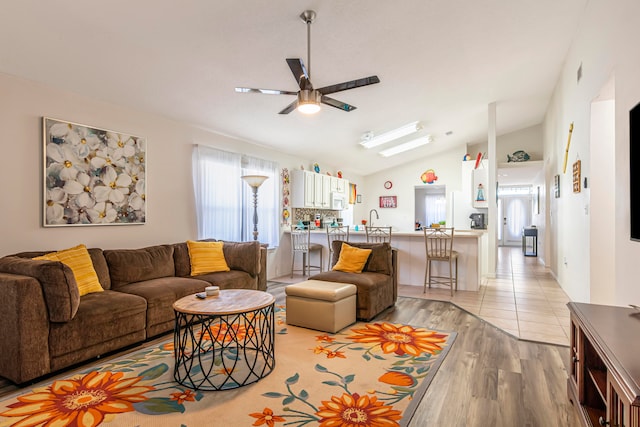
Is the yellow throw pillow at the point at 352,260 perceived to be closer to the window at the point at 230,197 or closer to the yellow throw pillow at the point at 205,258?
the yellow throw pillow at the point at 205,258

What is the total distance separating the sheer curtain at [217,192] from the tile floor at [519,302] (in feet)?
4.87

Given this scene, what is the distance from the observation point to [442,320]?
3.97 metres

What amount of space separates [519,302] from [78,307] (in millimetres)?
5024

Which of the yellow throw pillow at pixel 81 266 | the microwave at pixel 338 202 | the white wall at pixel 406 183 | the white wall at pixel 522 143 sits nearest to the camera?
the yellow throw pillow at pixel 81 266

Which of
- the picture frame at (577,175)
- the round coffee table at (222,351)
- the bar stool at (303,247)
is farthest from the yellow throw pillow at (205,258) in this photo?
the picture frame at (577,175)

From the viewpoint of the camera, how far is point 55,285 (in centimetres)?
252

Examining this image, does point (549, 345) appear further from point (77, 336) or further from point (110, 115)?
point (110, 115)

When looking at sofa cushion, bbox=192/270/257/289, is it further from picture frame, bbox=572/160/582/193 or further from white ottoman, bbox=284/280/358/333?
picture frame, bbox=572/160/582/193

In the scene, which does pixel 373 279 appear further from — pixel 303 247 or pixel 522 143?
pixel 522 143

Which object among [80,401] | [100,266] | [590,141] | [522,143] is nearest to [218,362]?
[80,401]

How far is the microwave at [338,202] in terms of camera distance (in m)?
7.92

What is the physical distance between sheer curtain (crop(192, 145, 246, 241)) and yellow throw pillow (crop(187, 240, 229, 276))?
21.0 inches

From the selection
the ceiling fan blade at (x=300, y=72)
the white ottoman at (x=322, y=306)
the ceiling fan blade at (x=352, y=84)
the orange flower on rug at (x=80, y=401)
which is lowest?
the orange flower on rug at (x=80, y=401)

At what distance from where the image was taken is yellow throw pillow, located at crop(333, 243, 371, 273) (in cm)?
435
